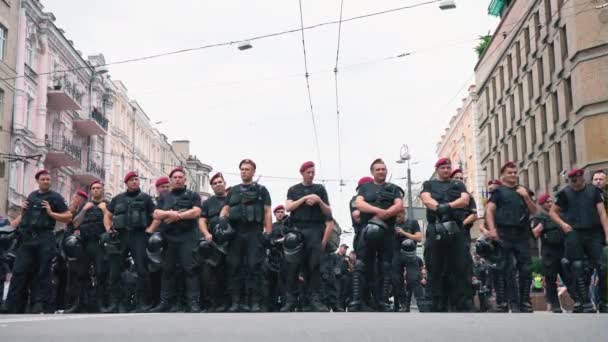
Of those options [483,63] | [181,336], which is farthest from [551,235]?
[483,63]

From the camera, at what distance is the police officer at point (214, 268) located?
34.5 ft

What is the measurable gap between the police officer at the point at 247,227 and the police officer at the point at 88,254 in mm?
1924

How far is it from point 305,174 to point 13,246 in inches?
165

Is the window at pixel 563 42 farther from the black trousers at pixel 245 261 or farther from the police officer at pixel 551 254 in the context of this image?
the black trousers at pixel 245 261

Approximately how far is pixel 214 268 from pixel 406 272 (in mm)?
3788

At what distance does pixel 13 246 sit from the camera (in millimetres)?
11094

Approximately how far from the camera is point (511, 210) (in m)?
9.66

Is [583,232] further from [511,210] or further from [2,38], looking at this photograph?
[2,38]

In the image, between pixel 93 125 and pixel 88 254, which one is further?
pixel 93 125

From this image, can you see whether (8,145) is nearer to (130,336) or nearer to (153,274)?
(153,274)

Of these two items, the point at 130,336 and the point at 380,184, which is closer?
the point at 130,336

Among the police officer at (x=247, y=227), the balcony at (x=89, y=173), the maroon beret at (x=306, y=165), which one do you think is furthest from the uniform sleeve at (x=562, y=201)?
the balcony at (x=89, y=173)

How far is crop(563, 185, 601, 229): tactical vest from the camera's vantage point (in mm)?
9781

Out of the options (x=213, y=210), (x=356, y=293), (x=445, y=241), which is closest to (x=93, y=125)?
(x=213, y=210)
